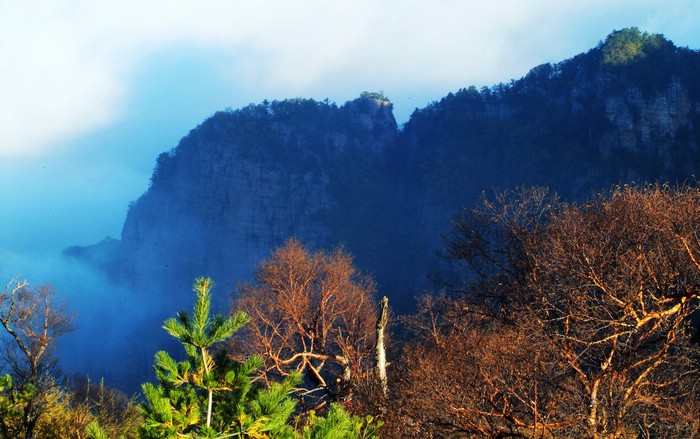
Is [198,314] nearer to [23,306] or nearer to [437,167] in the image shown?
[23,306]

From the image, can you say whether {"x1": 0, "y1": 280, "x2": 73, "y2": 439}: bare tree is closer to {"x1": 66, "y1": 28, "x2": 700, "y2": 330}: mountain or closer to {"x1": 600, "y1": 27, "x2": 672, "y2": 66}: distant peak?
{"x1": 66, "y1": 28, "x2": 700, "y2": 330}: mountain

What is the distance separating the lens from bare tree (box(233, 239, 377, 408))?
21391mm

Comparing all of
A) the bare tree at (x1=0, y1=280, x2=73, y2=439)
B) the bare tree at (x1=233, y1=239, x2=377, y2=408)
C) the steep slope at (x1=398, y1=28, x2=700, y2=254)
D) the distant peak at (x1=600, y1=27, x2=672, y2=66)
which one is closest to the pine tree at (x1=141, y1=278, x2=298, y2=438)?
the bare tree at (x1=0, y1=280, x2=73, y2=439)

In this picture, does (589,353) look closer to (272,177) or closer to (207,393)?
(207,393)

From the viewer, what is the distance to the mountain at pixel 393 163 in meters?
61.5

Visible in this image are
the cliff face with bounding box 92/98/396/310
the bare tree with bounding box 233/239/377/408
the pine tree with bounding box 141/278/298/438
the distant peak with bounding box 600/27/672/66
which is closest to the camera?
the pine tree with bounding box 141/278/298/438

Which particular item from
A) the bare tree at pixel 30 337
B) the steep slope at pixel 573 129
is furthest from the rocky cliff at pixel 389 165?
the bare tree at pixel 30 337

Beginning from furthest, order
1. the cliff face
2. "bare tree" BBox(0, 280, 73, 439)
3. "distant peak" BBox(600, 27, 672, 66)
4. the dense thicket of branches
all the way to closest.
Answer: the cliff face < "distant peak" BBox(600, 27, 672, 66) < "bare tree" BBox(0, 280, 73, 439) < the dense thicket of branches

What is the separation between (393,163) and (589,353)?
81.7m

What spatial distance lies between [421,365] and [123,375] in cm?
7184

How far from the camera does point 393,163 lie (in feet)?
307

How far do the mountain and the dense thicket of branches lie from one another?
46.7 metres

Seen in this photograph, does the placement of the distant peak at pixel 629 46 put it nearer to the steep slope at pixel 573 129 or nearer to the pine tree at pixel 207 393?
the steep slope at pixel 573 129

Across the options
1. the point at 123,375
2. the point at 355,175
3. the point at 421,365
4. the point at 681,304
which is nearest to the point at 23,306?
the point at 421,365
